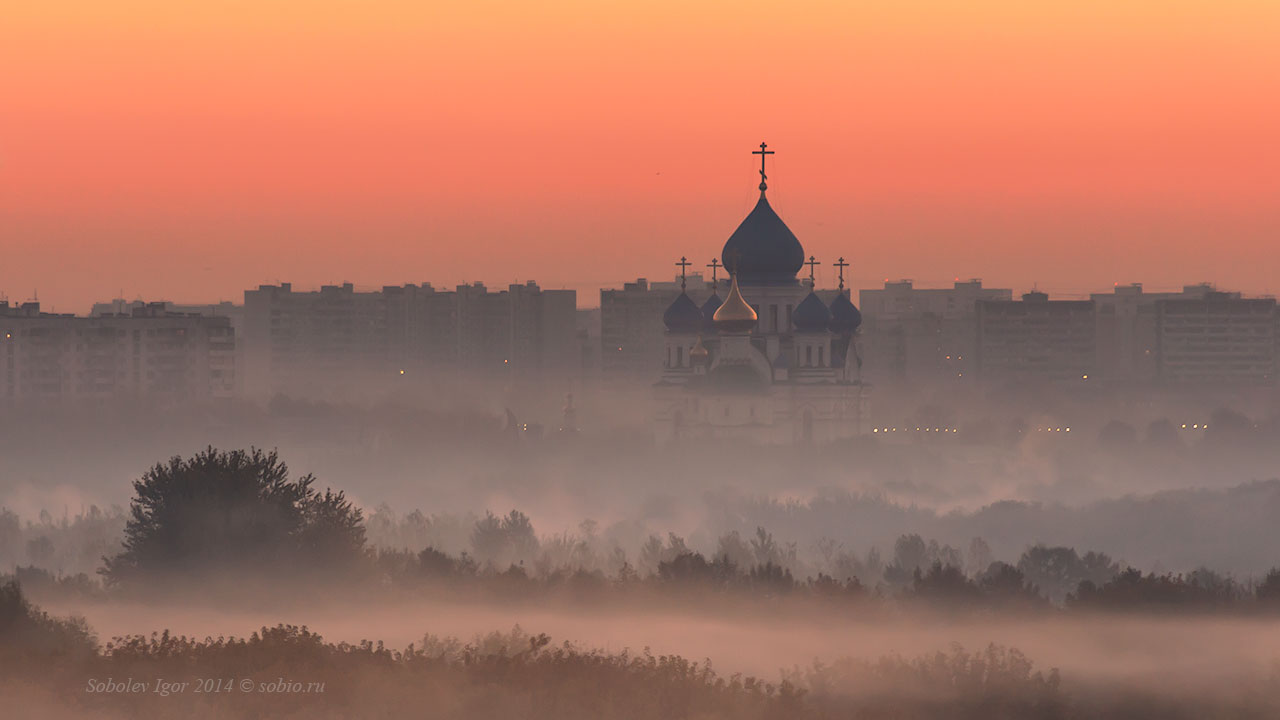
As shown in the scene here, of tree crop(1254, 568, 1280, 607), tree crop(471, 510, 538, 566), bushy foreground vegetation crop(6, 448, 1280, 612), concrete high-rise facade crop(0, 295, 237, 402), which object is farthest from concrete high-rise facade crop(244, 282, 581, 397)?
tree crop(1254, 568, 1280, 607)

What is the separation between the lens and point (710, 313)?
82500 mm

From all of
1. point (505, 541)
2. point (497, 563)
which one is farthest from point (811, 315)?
point (497, 563)

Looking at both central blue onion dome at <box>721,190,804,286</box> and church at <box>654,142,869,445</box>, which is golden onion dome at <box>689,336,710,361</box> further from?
central blue onion dome at <box>721,190,804,286</box>

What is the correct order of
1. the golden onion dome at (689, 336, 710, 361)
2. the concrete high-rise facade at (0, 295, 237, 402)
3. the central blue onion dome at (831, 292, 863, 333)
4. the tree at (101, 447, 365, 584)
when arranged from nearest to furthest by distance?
the tree at (101, 447, 365, 584), the golden onion dome at (689, 336, 710, 361), the central blue onion dome at (831, 292, 863, 333), the concrete high-rise facade at (0, 295, 237, 402)

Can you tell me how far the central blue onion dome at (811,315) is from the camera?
80000mm

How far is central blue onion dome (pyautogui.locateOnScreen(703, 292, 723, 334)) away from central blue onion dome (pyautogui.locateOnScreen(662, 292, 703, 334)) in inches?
8.4

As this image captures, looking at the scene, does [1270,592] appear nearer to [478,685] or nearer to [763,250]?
[478,685]

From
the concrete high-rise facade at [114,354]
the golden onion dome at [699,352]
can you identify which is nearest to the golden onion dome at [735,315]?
the golden onion dome at [699,352]

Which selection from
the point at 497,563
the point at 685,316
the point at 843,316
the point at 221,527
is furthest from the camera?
the point at 843,316

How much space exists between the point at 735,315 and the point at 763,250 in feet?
11.9

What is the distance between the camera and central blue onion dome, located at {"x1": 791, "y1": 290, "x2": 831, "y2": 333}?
262 feet

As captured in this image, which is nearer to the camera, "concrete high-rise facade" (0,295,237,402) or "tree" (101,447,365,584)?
"tree" (101,447,365,584)

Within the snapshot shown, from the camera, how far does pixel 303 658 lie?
26.7 meters

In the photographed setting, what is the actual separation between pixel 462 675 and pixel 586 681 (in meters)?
1.41
